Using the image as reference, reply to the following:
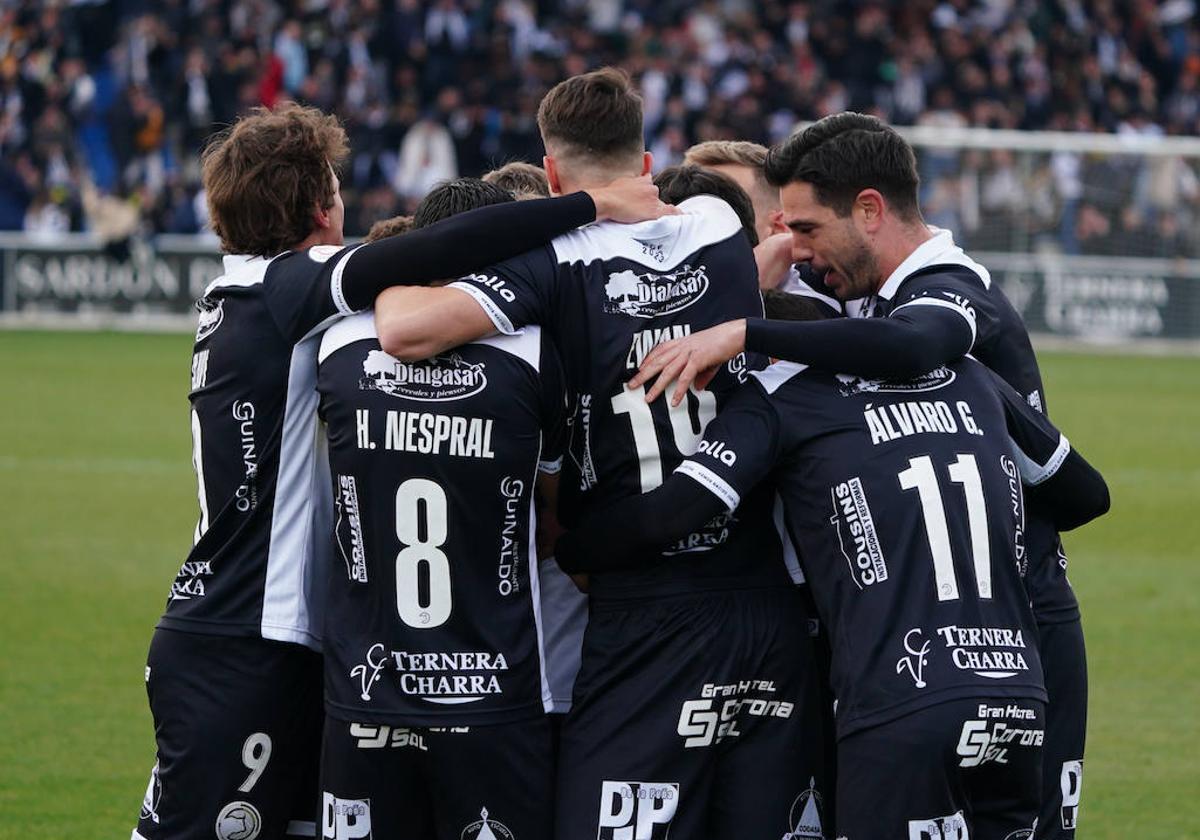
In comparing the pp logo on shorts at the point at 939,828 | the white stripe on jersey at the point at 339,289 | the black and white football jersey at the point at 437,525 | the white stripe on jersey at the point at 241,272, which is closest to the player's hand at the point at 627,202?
the black and white football jersey at the point at 437,525

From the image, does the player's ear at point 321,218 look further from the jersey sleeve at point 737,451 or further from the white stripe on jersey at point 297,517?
the jersey sleeve at point 737,451

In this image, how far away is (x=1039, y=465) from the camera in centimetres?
448

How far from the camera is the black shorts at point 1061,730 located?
4.66 m

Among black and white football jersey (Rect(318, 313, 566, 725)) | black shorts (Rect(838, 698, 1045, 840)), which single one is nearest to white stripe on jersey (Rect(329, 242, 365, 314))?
black and white football jersey (Rect(318, 313, 566, 725))

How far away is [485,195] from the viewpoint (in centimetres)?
452

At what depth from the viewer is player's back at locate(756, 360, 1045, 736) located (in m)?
3.96

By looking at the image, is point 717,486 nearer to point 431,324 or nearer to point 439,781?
point 431,324

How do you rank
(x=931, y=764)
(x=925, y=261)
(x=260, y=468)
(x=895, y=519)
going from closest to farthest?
(x=931, y=764) → (x=895, y=519) → (x=260, y=468) → (x=925, y=261)

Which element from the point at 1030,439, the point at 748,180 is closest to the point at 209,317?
the point at 748,180

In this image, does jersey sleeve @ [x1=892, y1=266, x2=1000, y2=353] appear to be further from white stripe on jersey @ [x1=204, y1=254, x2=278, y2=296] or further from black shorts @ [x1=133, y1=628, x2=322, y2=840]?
black shorts @ [x1=133, y1=628, x2=322, y2=840]

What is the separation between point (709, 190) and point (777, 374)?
74cm

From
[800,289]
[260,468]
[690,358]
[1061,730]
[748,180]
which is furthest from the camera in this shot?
[748,180]

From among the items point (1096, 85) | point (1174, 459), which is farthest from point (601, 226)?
point (1096, 85)

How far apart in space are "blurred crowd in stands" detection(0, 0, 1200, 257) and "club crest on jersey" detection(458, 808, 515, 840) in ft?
72.6
